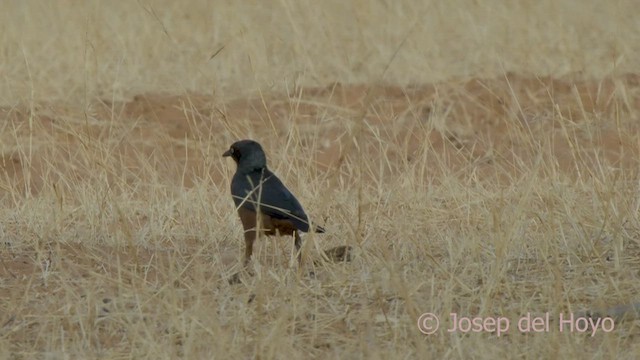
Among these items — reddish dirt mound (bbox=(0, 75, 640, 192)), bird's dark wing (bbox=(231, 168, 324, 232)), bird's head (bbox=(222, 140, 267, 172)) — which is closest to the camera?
bird's dark wing (bbox=(231, 168, 324, 232))

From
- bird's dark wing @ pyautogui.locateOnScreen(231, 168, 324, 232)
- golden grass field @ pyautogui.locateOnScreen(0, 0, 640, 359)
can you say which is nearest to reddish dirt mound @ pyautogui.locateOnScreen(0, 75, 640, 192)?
golden grass field @ pyautogui.locateOnScreen(0, 0, 640, 359)

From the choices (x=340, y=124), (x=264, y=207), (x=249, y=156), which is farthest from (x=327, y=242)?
(x=340, y=124)

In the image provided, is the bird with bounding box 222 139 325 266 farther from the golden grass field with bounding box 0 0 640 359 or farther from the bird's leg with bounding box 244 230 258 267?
the golden grass field with bounding box 0 0 640 359

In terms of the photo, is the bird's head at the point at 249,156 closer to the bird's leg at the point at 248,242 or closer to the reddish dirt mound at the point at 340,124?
the bird's leg at the point at 248,242

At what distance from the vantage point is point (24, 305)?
474 cm

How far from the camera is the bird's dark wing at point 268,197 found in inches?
205

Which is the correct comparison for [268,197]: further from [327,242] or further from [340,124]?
[340,124]

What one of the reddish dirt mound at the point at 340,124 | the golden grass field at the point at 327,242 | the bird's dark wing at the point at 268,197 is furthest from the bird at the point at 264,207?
the reddish dirt mound at the point at 340,124

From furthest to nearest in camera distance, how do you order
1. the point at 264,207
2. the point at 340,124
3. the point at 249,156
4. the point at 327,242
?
the point at 340,124 → the point at 327,242 → the point at 249,156 → the point at 264,207

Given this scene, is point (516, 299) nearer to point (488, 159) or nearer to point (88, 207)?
point (88, 207)

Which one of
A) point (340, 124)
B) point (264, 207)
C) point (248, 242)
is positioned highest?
point (340, 124)

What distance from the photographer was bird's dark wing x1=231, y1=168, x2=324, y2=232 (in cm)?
521

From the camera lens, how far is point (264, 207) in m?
5.28

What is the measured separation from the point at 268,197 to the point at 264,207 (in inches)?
2.4
